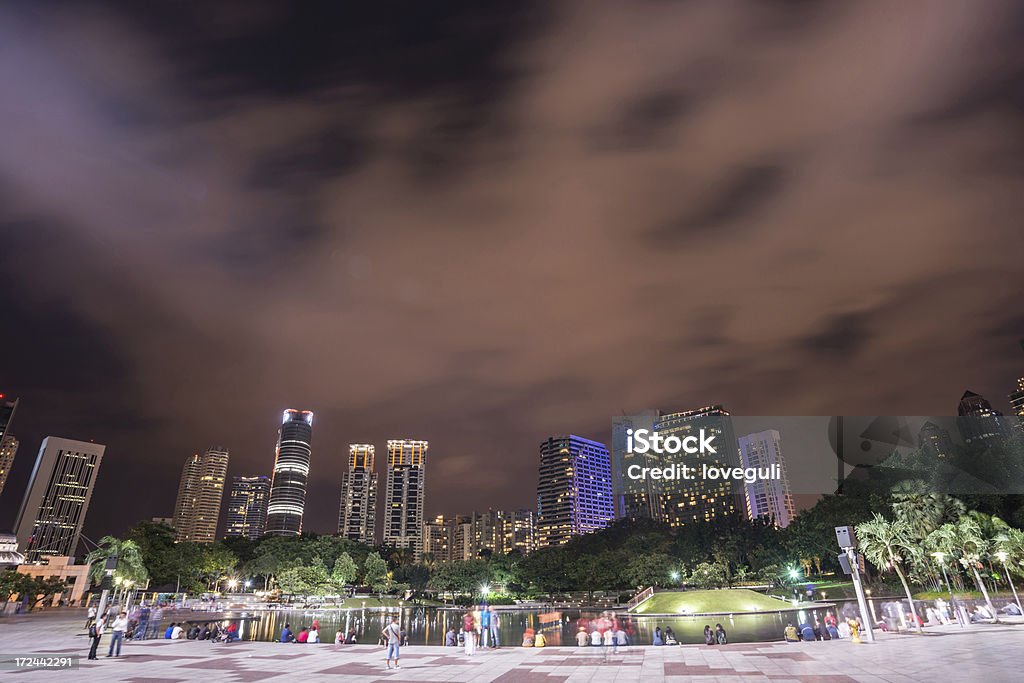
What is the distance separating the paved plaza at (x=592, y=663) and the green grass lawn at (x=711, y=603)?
124ft

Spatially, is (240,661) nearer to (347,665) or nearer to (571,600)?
(347,665)

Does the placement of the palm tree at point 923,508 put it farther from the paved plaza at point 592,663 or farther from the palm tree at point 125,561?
the palm tree at point 125,561

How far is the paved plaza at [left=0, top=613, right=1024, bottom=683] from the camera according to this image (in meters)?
17.8

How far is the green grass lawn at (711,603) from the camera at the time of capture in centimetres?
6494

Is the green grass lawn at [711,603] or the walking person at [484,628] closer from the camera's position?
the walking person at [484,628]

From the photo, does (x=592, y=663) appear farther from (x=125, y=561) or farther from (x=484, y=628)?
(x=125, y=561)

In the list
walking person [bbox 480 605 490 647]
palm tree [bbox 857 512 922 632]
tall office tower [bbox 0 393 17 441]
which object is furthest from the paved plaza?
tall office tower [bbox 0 393 17 441]

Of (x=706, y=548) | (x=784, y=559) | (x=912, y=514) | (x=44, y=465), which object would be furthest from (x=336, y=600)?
(x=44, y=465)

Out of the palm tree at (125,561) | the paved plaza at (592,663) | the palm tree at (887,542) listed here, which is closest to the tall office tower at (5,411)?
the palm tree at (125,561)

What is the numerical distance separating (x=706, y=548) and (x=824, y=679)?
108m

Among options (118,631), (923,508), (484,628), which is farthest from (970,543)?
(118,631)

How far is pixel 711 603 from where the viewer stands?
216 feet

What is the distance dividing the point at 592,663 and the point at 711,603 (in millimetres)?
51443

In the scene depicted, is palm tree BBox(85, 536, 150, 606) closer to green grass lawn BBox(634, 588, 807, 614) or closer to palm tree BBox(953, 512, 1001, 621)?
green grass lawn BBox(634, 588, 807, 614)
